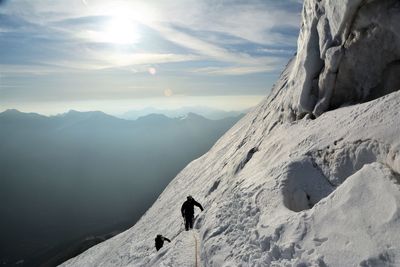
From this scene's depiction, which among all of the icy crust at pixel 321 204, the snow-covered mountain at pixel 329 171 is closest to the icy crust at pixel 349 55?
the snow-covered mountain at pixel 329 171

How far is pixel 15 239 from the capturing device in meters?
199

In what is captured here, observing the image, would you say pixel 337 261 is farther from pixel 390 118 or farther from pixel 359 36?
pixel 359 36

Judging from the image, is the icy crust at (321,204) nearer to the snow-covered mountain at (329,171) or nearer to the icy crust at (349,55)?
the snow-covered mountain at (329,171)

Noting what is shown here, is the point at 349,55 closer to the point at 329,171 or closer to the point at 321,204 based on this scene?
the point at 329,171

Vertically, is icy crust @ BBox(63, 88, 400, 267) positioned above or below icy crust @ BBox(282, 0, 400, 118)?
below

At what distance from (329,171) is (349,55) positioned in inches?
297

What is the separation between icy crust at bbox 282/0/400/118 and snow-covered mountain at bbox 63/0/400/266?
0.05m

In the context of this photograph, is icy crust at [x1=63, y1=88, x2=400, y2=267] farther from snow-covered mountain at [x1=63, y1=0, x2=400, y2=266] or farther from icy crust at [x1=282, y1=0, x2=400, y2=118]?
icy crust at [x1=282, y1=0, x2=400, y2=118]

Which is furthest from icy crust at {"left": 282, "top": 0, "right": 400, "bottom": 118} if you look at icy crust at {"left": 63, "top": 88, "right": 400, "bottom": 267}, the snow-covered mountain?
icy crust at {"left": 63, "top": 88, "right": 400, "bottom": 267}

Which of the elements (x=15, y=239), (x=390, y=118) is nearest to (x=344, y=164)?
(x=390, y=118)

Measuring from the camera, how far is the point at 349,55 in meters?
18.4

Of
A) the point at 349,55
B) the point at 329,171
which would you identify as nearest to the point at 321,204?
the point at 329,171

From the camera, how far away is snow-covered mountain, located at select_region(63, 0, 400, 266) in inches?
381

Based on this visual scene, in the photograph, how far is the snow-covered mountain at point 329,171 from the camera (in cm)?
969
